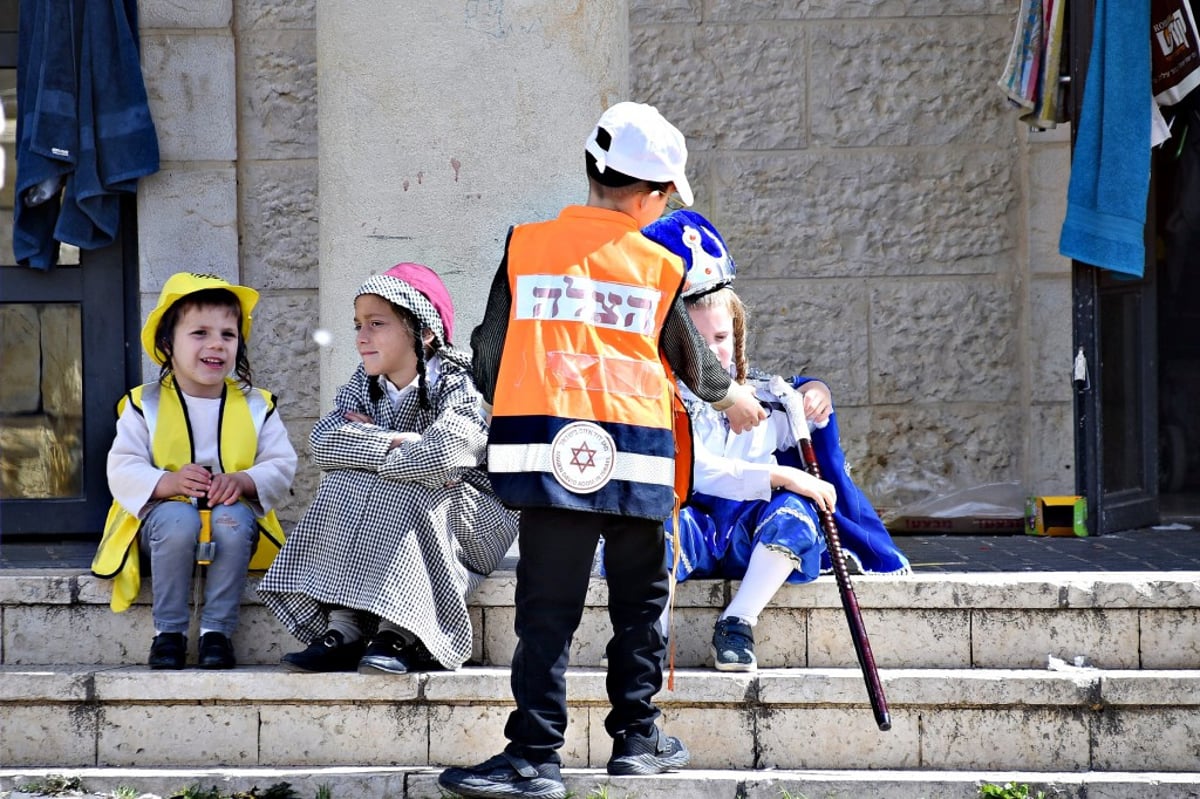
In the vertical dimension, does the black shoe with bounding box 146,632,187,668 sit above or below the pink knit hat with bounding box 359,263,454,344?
below

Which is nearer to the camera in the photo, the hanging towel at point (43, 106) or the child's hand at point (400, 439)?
the child's hand at point (400, 439)

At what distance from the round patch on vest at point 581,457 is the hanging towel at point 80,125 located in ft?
10.2

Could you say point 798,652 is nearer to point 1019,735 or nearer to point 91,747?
point 1019,735

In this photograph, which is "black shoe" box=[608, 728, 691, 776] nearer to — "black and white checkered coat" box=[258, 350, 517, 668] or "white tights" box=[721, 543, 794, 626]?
"white tights" box=[721, 543, 794, 626]

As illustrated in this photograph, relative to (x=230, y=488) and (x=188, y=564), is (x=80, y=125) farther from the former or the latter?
(x=188, y=564)

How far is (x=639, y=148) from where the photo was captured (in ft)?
12.1

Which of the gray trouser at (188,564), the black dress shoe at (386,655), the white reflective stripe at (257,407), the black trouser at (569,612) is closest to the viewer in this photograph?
the black trouser at (569,612)

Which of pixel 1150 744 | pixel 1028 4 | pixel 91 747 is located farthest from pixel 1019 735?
pixel 1028 4

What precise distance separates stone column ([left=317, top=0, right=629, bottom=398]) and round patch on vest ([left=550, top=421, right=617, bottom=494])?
4.34 feet

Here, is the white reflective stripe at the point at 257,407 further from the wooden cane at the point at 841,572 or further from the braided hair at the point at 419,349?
the wooden cane at the point at 841,572

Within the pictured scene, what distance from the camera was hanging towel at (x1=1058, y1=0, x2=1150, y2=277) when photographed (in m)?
5.82

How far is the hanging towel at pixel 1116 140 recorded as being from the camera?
5.82 m

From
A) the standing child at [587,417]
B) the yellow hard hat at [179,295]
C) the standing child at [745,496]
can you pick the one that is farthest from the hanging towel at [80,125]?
the standing child at [587,417]

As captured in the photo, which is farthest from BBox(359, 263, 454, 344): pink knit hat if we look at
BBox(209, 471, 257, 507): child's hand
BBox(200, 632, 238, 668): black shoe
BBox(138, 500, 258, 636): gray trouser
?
BBox(200, 632, 238, 668): black shoe
